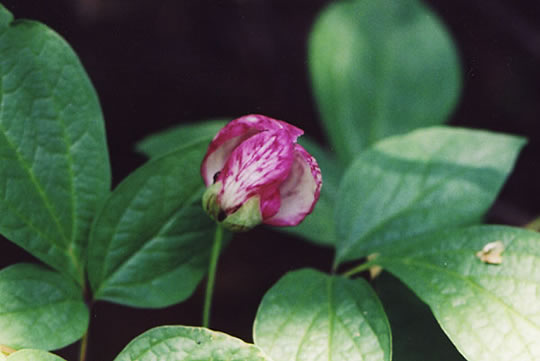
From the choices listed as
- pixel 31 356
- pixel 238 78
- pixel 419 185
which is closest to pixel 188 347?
pixel 31 356

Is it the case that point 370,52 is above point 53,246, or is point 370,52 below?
above

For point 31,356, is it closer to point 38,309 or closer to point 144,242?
point 38,309

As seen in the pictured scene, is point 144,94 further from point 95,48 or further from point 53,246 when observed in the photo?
point 53,246

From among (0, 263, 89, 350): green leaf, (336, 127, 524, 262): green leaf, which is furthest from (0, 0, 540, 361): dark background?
(0, 263, 89, 350): green leaf

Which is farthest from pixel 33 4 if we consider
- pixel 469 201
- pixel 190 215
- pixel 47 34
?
pixel 469 201

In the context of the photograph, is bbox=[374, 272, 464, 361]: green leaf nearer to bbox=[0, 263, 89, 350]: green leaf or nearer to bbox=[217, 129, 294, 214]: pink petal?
bbox=[217, 129, 294, 214]: pink petal

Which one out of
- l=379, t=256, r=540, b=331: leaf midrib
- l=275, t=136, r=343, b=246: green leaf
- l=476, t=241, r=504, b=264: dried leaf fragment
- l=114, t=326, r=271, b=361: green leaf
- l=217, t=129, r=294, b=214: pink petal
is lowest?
l=275, t=136, r=343, b=246: green leaf
